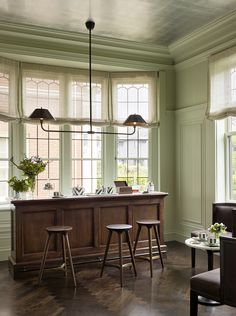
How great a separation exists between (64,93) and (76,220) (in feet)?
7.26

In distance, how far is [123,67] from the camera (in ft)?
20.2

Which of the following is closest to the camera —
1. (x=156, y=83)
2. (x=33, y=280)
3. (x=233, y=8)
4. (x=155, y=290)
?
(x=155, y=290)

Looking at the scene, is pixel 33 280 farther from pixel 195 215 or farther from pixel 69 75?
pixel 69 75

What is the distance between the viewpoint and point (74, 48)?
5793mm

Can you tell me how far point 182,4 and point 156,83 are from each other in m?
2.02

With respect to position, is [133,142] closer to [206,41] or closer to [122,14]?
[206,41]

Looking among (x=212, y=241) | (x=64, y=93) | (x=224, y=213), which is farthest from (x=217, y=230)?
(x=64, y=93)

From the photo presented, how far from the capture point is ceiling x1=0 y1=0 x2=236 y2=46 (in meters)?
4.57

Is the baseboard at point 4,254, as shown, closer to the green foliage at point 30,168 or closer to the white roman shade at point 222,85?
the green foliage at point 30,168

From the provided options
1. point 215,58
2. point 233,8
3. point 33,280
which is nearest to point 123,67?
point 215,58

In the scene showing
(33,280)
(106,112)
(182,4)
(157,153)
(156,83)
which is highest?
(182,4)

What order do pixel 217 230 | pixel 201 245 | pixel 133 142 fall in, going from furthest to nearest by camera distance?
pixel 133 142
pixel 217 230
pixel 201 245

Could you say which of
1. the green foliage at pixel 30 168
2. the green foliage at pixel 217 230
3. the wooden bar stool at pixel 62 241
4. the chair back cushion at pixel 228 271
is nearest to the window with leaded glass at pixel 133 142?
the green foliage at pixel 30 168

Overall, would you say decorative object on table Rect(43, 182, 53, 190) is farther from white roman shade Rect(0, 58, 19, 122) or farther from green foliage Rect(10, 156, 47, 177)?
white roman shade Rect(0, 58, 19, 122)
